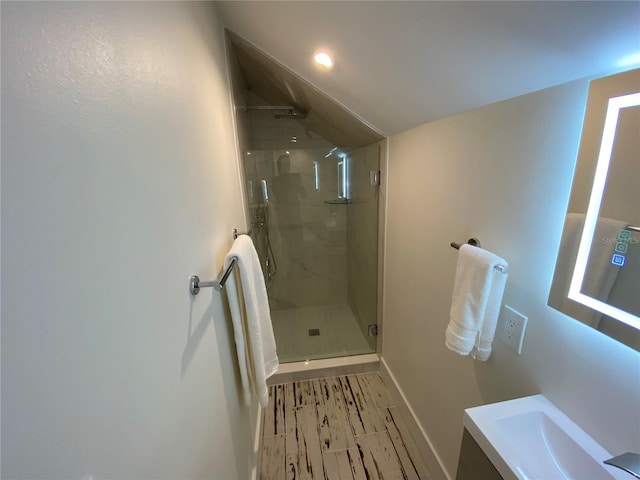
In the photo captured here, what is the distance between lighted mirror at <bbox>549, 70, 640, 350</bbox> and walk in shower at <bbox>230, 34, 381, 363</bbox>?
1446 millimetres

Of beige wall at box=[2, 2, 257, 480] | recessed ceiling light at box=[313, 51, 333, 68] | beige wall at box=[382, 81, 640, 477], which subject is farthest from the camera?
recessed ceiling light at box=[313, 51, 333, 68]

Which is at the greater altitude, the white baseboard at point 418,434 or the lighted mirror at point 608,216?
the lighted mirror at point 608,216

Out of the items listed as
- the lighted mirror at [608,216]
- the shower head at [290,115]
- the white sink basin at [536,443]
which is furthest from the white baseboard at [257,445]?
the shower head at [290,115]

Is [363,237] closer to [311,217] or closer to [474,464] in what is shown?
[311,217]

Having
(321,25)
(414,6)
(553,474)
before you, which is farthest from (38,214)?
(553,474)

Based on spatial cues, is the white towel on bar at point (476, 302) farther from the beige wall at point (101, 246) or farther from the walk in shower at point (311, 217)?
the walk in shower at point (311, 217)

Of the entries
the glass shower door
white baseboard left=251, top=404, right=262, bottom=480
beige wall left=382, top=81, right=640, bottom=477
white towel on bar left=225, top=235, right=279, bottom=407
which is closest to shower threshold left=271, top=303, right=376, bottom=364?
the glass shower door

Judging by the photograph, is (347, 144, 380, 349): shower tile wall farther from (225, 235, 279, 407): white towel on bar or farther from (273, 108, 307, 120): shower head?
(225, 235, 279, 407): white towel on bar

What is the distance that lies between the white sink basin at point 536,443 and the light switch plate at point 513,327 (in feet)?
0.56

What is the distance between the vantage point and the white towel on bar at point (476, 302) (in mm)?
958

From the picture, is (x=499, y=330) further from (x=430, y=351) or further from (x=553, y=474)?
(x=430, y=351)

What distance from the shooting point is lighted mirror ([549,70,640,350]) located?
622 mm

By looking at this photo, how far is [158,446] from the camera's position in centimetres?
57

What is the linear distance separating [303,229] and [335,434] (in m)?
1.96
